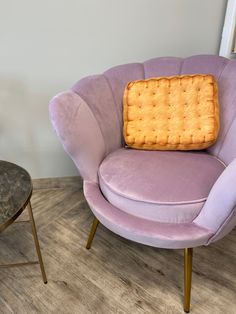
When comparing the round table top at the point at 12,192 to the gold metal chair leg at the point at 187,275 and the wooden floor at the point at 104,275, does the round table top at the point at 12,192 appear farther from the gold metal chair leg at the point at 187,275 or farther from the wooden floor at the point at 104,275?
the gold metal chair leg at the point at 187,275

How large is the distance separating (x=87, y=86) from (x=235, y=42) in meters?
0.81

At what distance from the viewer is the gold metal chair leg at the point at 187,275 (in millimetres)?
1038

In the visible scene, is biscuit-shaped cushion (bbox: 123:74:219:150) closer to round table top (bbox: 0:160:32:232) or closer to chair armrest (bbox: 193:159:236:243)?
chair armrest (bbox: 193:159:236:243)

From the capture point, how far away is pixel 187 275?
1048mm

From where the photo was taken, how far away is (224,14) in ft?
4.76

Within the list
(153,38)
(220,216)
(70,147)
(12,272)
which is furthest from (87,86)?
(12,272)

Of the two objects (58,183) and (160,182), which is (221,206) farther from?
(58,183)

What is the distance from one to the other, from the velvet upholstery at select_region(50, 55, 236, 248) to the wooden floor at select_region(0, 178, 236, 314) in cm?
29

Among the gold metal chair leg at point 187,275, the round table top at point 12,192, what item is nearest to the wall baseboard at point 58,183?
the round table top at point 12,192

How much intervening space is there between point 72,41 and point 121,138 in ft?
1.77

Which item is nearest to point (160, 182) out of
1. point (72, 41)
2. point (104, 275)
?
point (104, 275)

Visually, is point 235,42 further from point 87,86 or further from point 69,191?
point 69,191

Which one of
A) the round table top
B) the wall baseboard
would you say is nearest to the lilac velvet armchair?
the round table top

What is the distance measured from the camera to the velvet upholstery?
95 centimetres
